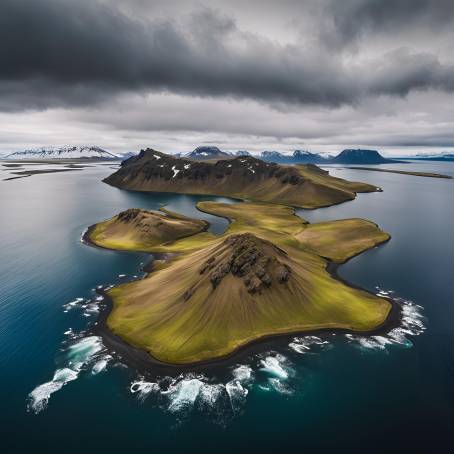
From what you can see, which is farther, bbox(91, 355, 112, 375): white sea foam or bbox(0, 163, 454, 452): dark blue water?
bbox(91, 355, 112, 375): white sea foam

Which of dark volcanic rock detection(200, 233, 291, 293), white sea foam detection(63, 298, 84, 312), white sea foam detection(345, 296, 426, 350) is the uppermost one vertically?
dark volcanic rock detection(200, 233, 291, 293)

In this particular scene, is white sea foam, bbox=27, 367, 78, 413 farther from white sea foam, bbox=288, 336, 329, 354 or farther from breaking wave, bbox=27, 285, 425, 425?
white sea foam, bbox=288, 336, 329, 354

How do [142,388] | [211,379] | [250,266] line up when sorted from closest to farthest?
1. [142,388]
2. [211,379]
3. [250,266]

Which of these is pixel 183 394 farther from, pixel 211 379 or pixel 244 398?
pixel 244 398

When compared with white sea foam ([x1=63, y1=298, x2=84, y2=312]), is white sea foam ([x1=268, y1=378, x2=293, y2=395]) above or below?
above

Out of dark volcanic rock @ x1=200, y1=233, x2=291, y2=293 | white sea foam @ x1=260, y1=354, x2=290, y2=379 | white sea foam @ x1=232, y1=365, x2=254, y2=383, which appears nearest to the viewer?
white sea foam @ x1=232, y1=365, x2=254, y2=383

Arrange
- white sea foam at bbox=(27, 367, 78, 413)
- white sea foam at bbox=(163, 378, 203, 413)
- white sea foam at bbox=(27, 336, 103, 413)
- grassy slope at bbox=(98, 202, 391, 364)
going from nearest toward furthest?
white sea foam at bbox=(163, 378, 203, 413) < white sea foam at bbox=(27, 367, 78, 413) < white sea foam at bbox=(27, 336, 103, 413) < grassy slope at bbox=(98, 202, 391, 364)

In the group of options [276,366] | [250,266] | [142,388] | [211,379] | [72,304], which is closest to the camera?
[142,388]

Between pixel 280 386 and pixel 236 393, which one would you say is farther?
pixel 280 386

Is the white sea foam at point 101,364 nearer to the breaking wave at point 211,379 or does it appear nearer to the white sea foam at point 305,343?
the breaking wave at point 211,379

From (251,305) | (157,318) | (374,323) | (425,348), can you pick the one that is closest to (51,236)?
(157,318)

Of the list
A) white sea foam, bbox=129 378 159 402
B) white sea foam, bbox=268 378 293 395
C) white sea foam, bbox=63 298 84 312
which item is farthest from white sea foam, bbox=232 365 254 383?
white sea foam, bbox=63 298 84 312

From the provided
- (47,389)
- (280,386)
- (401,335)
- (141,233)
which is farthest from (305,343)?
(141,233)
